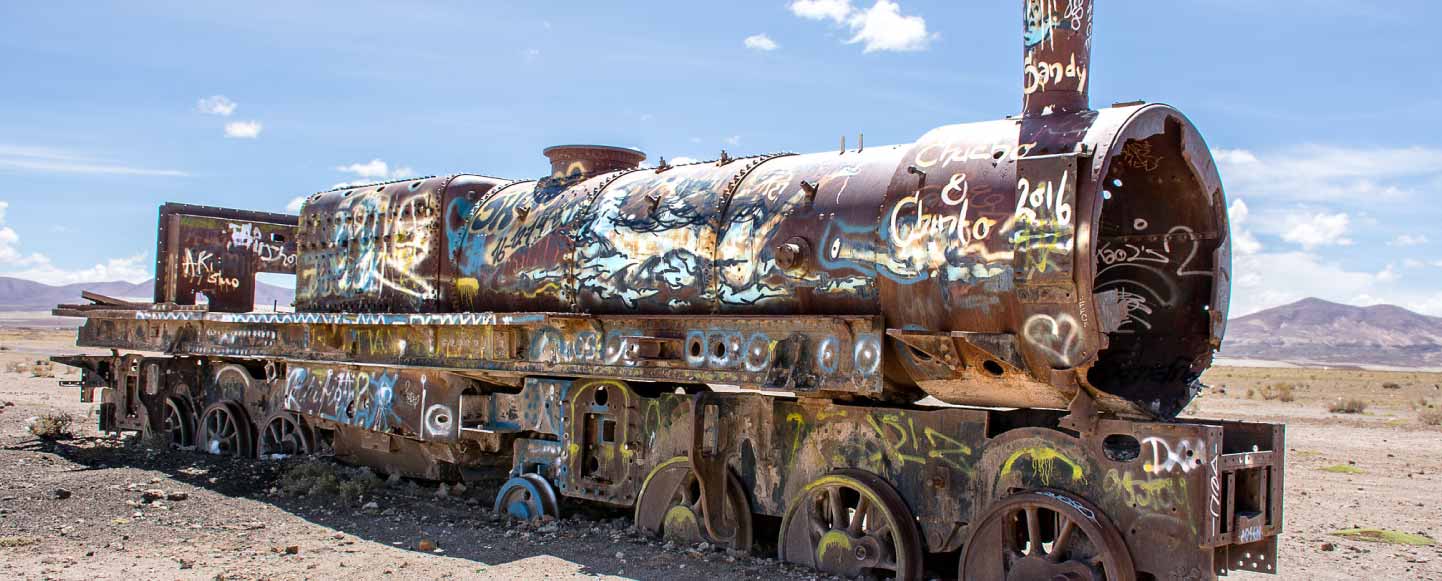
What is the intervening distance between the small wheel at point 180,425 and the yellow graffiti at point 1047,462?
11.7m

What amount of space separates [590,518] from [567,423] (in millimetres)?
941

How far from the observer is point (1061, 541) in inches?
263

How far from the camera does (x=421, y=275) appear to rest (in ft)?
36.8

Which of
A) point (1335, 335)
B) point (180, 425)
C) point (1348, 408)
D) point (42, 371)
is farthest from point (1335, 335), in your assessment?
point (180, 425)

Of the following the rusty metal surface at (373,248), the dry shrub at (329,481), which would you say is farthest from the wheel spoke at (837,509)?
the dry shrub at (329,481)

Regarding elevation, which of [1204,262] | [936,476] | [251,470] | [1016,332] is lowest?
[251,470]

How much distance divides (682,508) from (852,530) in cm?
159

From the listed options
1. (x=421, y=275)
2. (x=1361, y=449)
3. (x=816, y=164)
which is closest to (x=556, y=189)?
(x=421, y=275)

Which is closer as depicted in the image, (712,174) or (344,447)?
(712,174)

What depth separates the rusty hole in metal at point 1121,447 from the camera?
691 cm

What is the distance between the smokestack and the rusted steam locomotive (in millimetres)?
17

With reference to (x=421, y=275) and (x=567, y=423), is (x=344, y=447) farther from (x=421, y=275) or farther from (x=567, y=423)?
(x=567, y=423)

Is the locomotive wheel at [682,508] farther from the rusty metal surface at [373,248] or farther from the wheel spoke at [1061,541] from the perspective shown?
the rusty metal surface at [373,248]

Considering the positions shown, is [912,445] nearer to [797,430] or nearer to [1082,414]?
[797,430]
